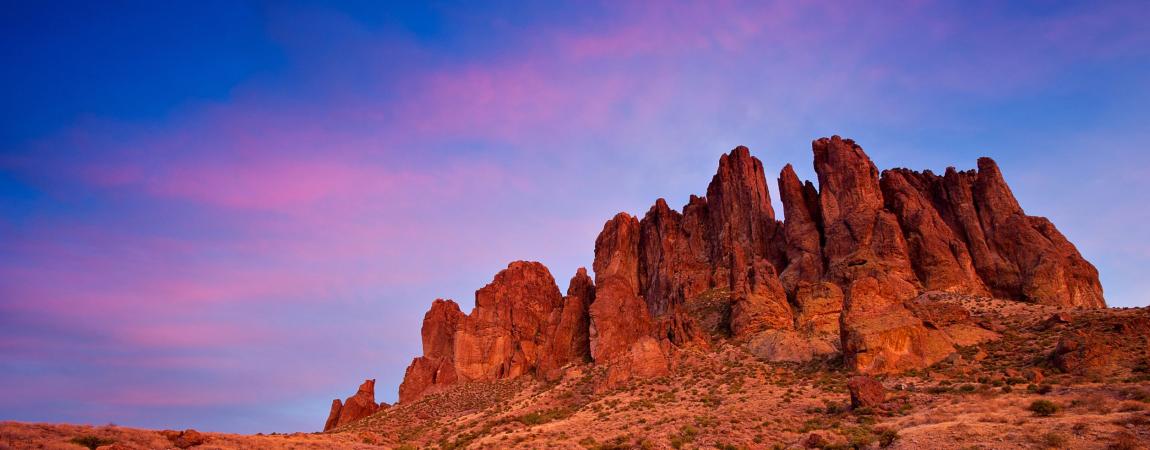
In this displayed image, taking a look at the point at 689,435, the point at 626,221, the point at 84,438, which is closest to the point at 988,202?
the point at 626,221

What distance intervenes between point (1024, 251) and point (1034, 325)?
2063 cm

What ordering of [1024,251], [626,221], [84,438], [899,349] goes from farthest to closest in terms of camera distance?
[626,221] → [1024,251] → [899,349] → [84,438]

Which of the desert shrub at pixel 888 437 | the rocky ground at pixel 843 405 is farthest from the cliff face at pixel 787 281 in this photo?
the desert shrub at pixel 888 437

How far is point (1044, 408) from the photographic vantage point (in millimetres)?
35156

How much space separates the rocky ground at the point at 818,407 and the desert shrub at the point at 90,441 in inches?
8.5

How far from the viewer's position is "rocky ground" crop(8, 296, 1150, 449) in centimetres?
3203

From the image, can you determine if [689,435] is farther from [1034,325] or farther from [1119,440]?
[1034,325]

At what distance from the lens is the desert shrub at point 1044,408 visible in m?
34.8

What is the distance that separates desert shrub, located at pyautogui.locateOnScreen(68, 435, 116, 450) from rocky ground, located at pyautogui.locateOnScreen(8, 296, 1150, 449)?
0.22 metres

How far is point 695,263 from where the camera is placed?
9438cm

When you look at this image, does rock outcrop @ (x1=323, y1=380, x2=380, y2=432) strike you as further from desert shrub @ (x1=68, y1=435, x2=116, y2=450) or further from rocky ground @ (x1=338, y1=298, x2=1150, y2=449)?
desert shrub @ (x1=68, y1=435, x2=116, y2=450)

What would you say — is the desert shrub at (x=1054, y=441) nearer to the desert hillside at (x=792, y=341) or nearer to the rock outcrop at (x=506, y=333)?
the desert hillside at (x=792, y=341)

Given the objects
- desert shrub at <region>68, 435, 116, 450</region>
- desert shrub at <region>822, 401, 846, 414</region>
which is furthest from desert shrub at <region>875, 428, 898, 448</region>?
desert shrub at <region>68, 435, 116, 450</region>

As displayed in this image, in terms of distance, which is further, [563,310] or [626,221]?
[626,221]
